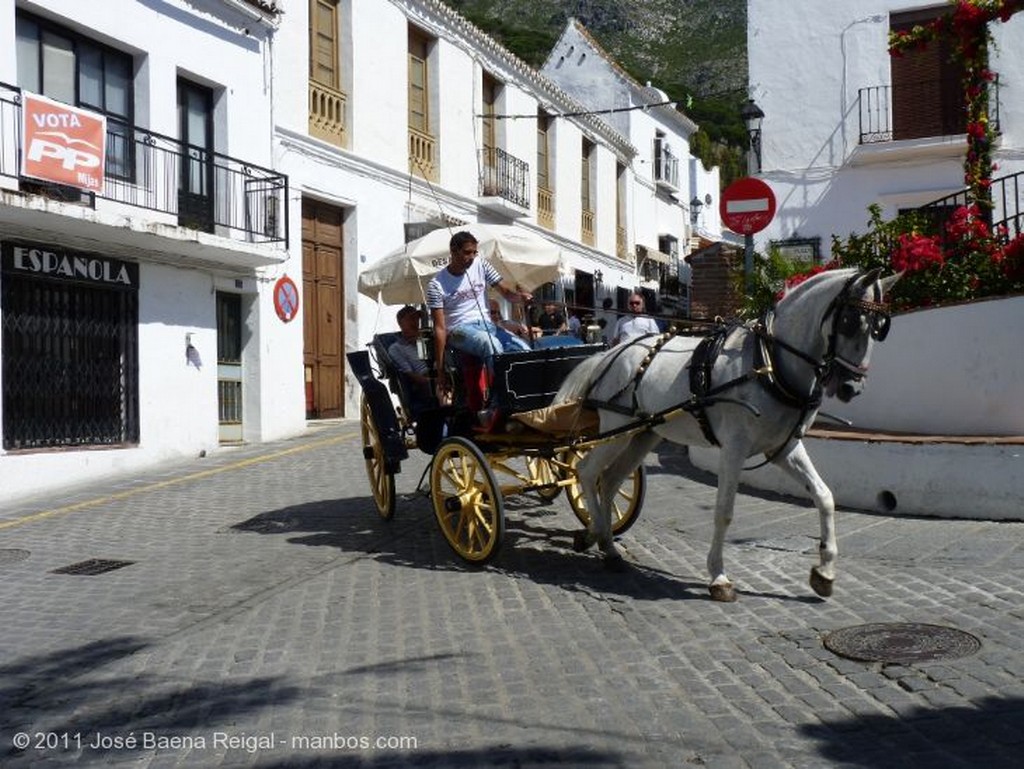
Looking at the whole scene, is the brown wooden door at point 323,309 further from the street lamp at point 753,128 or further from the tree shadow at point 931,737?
the tree shadow at point 931,737

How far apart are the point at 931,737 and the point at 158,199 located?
Result: 12.3 metres

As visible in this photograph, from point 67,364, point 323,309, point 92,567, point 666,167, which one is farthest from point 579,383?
point 666,167

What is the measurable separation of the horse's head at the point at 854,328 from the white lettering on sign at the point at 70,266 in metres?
9.66

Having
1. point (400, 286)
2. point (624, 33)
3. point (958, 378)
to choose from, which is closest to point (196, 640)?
point (400, 286)

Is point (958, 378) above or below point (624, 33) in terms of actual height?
below

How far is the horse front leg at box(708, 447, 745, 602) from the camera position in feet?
20.0

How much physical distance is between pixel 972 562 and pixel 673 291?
30.9 meters

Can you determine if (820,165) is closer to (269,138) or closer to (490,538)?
(269,138)

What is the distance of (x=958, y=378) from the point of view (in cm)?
890

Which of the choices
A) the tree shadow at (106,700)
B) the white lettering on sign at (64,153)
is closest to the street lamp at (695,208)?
the white lettering on sign at (64,153)

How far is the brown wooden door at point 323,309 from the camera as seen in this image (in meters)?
17.4

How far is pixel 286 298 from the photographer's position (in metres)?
16.2

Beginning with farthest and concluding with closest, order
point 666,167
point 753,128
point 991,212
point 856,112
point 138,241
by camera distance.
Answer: point 666,167 → point 856,112 → point 753,128 → point 138,241 → point 991,212

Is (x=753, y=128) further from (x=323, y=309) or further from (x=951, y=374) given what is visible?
(x=951, y=374)
